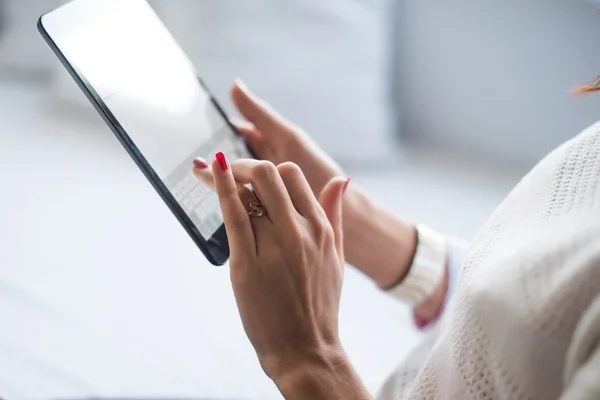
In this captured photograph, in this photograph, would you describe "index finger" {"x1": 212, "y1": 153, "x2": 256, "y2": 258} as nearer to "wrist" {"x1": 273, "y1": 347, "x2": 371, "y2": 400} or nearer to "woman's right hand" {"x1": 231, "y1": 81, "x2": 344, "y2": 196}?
"wrist" {"x1": 273, "y1": 347, "x2": 371, "y2": 400}

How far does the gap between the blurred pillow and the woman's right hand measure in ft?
0.88

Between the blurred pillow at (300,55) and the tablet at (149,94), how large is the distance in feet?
1.15

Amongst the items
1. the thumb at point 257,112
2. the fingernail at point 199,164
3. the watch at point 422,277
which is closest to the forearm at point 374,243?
the watch at point 422,277

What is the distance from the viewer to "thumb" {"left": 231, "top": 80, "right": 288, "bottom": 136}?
0.73 meters

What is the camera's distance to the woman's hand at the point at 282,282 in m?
0.44

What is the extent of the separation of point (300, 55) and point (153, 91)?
46cm

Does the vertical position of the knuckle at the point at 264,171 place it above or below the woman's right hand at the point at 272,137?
above

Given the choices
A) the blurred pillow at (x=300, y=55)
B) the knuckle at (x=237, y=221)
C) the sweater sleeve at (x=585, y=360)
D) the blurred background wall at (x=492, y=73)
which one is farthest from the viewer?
the blurred pillow at (x=300, y=55)

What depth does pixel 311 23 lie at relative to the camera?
101 cm

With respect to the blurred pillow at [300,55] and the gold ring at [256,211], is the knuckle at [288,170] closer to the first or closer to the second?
the gold ring at [256,211]

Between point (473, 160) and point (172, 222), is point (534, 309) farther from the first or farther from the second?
point (473, 160)

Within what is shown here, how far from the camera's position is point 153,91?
60 centimetres

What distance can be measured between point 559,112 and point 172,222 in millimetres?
597

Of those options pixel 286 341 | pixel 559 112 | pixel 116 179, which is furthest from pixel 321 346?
pixel 559 112
